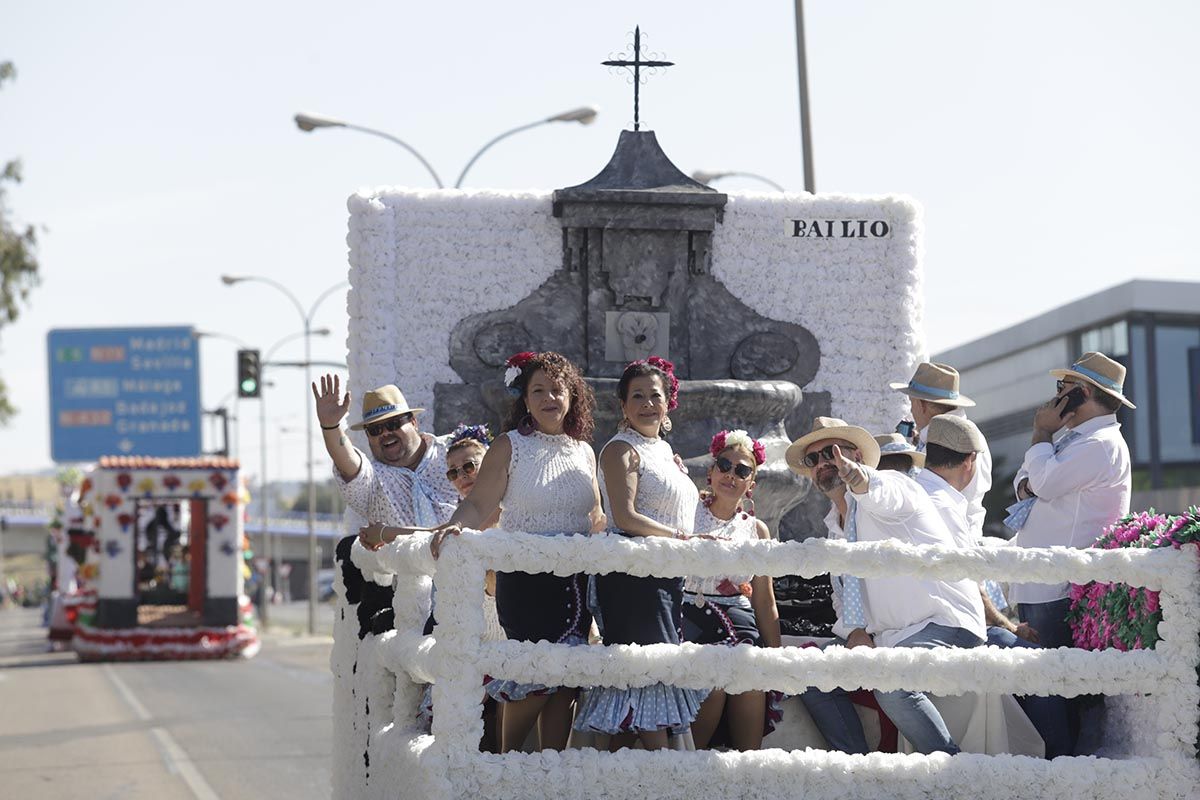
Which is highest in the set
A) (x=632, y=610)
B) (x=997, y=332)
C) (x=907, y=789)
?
(x=997, y=332)

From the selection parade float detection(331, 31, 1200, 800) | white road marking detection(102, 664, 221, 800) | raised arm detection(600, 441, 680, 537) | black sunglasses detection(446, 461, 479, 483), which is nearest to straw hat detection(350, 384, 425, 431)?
black sunglasses detection(446, 461, 479, 483)

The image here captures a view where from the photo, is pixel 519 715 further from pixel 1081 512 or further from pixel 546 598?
pixel 1081 512

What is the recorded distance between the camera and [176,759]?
549 inches

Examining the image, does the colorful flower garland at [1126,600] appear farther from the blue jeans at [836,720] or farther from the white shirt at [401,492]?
the white shirt at [401,492]

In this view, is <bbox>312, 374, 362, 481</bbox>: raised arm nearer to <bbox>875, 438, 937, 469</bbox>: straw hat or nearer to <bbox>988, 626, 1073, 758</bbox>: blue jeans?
<bbox>875, 438, 937, 469</bbox>: straw hat

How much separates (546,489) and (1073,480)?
85.4 inches

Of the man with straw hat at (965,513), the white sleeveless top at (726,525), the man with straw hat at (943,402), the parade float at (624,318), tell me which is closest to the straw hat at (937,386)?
the man with straw hat at (943,402)

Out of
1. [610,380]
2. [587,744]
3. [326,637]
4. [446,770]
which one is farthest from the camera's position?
[326,637]


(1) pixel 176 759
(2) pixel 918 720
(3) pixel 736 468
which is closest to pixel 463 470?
(3) pixel 736 468

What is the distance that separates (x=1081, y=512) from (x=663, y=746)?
7.41 ft

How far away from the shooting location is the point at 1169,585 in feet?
16.5

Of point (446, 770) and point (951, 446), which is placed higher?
point (951, 446)

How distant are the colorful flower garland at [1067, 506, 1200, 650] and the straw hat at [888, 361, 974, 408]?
145cm

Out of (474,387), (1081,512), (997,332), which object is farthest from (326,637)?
(1081,512)
